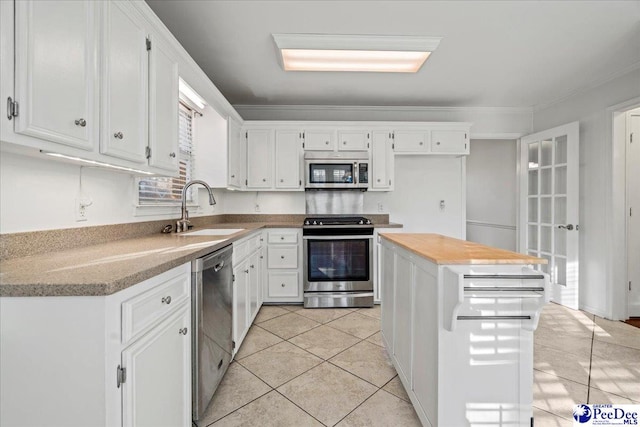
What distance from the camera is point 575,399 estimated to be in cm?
175

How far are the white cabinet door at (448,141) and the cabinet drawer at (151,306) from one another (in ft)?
11.2

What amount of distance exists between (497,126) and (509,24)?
87.7 inches

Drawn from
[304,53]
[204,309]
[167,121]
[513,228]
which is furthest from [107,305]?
[513,228]

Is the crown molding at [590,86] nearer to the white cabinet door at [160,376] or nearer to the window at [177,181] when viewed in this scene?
the window at [177,181]

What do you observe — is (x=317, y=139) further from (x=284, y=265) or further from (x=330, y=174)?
(x=284, y=265)

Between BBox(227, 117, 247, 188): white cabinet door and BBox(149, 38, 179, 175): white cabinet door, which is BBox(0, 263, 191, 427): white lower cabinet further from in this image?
BBox(227, 117, 247, 188): white cabinet door

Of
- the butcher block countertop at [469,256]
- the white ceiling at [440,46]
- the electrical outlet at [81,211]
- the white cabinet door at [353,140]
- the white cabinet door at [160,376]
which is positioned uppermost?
the white ceiling at [440,46]

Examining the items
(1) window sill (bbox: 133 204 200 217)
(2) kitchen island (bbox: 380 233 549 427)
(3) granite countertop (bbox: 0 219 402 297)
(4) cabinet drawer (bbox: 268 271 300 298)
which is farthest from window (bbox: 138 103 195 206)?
(2) kitchen island (bbox: 380 233 549 427)

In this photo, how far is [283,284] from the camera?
3.38 m

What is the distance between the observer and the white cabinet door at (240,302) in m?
2.14

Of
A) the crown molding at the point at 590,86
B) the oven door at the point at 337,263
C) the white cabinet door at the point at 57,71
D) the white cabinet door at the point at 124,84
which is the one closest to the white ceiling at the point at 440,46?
the crown molding at the point at 590,86

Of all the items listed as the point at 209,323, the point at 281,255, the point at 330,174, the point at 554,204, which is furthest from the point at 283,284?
the point at 554,204

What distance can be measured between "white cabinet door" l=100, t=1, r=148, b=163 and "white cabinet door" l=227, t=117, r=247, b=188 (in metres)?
1.58

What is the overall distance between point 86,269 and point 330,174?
2.82 meters
